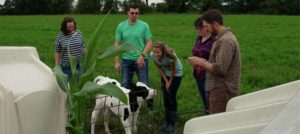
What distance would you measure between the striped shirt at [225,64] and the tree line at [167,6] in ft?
147

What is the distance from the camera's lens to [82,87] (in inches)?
120

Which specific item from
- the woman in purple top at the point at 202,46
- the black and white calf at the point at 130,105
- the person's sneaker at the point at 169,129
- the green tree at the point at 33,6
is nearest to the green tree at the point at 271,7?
the green tree at the point at 33,6

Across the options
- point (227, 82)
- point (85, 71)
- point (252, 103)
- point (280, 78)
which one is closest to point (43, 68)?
point (85, 71)

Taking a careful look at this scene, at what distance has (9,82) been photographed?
273 centimetres

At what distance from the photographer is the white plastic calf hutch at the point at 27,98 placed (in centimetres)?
258

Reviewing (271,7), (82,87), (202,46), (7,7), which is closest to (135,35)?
(202,46)

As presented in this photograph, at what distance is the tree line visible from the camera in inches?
2019

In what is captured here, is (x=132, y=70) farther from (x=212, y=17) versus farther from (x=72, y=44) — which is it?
(x=212, y=17)

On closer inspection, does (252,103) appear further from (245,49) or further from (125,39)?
(245,49)

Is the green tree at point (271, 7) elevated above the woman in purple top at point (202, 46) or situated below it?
below

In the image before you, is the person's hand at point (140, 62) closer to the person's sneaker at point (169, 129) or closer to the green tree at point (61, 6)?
the person's sneaker at point (169, 129)

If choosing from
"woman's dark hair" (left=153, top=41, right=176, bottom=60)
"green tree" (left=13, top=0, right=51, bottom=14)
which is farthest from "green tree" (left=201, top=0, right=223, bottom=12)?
"woman's dark hair" (left=153, top=41, right=176, bottom=60)

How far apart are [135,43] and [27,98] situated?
3.81 meters

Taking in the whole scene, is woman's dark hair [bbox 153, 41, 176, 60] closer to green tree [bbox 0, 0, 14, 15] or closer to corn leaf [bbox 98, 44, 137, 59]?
corn leaf [bbox 98, 44, 137, 59]
